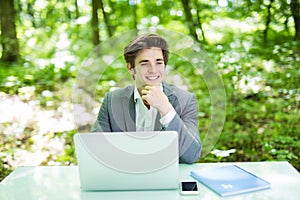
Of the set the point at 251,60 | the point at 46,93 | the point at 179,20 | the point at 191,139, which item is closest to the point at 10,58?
the point at 46,93

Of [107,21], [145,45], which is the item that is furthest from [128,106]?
[107,21]

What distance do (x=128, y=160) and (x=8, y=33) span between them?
3624 mm

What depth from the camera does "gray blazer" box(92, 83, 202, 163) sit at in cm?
162

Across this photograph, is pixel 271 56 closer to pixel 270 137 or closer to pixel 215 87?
pixel 270 137

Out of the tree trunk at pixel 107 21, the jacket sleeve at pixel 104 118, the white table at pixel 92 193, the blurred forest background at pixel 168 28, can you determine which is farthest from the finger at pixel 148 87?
the tree trunk at pixel 107 21

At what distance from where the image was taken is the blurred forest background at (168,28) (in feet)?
11.4

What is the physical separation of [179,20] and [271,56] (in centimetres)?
116

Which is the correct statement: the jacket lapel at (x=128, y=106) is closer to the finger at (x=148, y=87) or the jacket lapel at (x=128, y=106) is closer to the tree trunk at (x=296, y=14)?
the finger at (x=148, y=87)

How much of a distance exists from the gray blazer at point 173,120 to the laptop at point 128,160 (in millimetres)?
226

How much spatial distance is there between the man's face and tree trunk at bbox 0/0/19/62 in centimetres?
327

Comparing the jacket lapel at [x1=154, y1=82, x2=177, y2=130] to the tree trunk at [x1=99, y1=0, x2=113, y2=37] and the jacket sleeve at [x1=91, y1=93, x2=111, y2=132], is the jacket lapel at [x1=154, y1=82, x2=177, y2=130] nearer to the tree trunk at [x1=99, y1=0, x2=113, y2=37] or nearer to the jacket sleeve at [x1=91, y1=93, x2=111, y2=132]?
the jacket sleeve at [x1=91, y1=93, x2=111, y2=132]

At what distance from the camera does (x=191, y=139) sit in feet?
5.50

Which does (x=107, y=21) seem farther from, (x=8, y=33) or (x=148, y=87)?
(x=148, y=87)

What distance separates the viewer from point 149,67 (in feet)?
5.08
